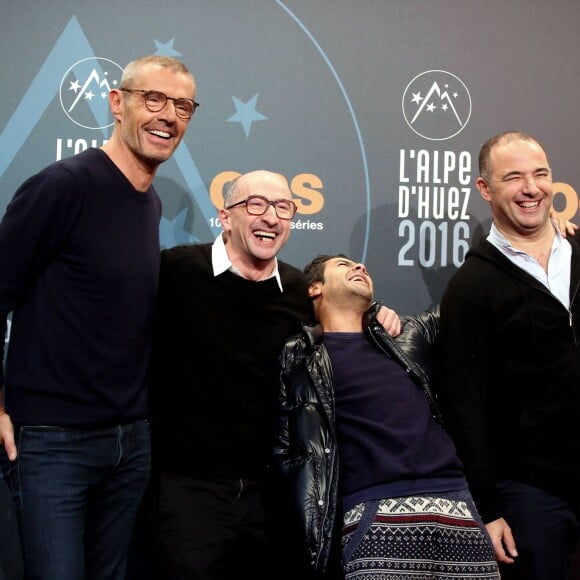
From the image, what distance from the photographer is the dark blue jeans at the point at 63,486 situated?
1929 millimetres

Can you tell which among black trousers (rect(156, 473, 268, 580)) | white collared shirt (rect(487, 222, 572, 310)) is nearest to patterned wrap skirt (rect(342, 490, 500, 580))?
black trousers (rect(156, 473, 268, 580))

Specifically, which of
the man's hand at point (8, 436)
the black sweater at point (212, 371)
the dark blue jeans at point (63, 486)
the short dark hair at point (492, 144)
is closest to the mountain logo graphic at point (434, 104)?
the short dark hair at point (492, 144)

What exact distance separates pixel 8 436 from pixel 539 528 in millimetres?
1625

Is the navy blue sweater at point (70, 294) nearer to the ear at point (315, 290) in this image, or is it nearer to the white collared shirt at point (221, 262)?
the white collared shirt at point (221, 262)

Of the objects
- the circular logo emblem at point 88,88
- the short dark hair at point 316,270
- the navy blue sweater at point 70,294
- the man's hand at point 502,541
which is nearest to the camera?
the navy blue sweater at point 70,294

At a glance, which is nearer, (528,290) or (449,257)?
(528,290)

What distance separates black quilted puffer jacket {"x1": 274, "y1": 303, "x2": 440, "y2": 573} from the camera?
2139 millimetres

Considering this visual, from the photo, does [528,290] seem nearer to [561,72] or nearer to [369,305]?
[369,305]

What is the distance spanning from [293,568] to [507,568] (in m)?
0.74

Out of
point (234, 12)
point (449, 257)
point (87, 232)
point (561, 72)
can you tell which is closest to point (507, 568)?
point (449, 257)

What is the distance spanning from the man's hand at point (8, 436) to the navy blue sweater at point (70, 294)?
0.02m

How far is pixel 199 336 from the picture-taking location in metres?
2.28

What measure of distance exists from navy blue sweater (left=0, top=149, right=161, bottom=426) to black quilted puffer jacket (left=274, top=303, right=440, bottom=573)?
50 centimetres

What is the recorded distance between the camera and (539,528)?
233 cm
